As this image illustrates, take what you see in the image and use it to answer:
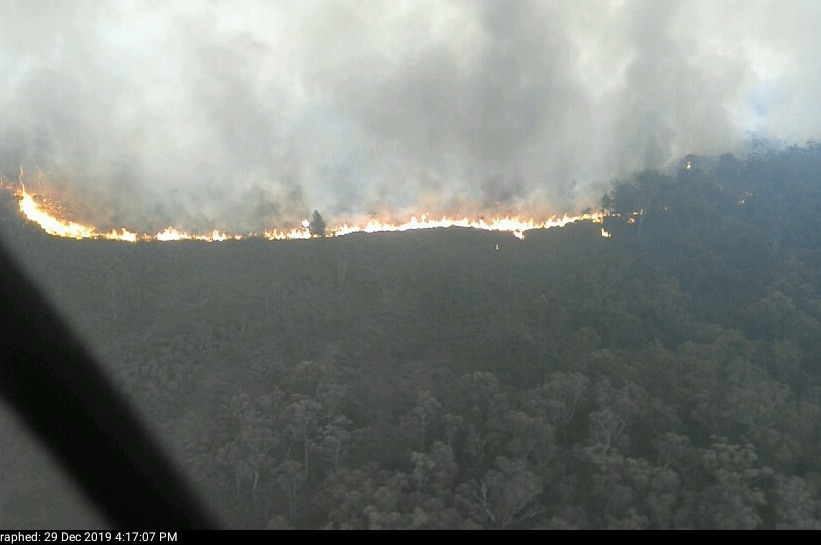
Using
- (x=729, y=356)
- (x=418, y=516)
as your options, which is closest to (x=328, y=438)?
(x=418, y=516)

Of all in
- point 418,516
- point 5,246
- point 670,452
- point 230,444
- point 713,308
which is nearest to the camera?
point 418,516

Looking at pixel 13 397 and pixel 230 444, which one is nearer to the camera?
pixel 230 444

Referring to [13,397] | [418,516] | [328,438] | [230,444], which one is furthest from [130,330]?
[418,516]

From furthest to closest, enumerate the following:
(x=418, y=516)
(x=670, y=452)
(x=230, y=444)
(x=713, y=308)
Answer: (x=713, y=308) → (x=230, y=444) → (x=670, y=452) → (x=418, y=516)

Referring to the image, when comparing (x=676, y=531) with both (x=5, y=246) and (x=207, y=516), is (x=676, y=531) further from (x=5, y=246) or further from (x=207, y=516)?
(x=5, y=246)

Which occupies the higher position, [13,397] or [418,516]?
[13,397]

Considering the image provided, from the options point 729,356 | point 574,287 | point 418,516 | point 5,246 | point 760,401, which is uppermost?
point 5,246

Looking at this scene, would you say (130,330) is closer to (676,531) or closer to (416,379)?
(416,379)
